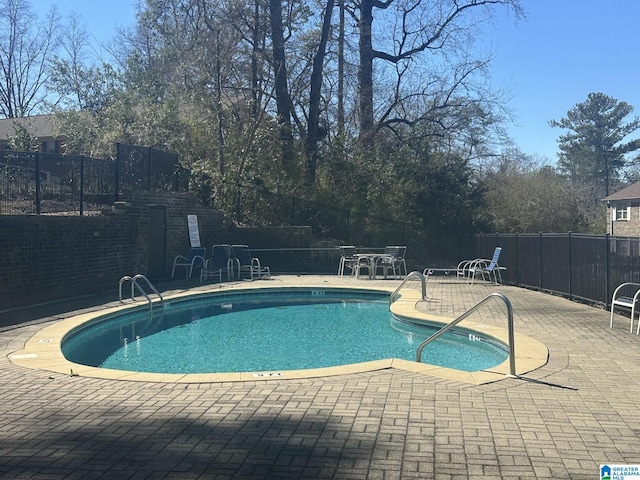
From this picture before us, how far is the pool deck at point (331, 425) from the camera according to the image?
10.6ft

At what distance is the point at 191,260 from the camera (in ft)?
50.0

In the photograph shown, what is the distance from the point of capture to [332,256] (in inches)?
707

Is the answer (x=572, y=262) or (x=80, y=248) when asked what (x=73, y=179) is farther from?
(x=572, y=262)

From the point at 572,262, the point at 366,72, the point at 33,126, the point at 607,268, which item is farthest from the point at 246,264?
the point at 33,126

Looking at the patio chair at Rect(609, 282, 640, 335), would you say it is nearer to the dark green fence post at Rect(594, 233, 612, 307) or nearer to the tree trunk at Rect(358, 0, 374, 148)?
the dark green fence post at Rect(594, 233, 612, 307)

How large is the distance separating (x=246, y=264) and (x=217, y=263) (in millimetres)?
1246

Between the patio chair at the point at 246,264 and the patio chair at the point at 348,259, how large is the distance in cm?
226

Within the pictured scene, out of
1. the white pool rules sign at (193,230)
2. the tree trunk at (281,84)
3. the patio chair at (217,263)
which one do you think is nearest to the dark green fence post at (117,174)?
the white pool rules sign at (193,230)

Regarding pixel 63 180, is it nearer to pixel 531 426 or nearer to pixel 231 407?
pixel 231 407

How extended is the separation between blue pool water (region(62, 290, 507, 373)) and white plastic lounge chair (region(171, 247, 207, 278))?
3.39 metres

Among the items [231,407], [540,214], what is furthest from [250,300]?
[540,214]

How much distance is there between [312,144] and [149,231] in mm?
8651

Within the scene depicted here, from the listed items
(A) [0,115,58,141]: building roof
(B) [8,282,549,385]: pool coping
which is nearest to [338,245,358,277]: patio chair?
(B) [8,282,549,385]: pool coping

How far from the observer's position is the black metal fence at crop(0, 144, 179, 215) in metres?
10.9
